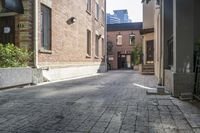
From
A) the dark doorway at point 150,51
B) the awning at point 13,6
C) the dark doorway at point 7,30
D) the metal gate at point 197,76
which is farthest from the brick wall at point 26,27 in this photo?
the dark doorway at point 150,51

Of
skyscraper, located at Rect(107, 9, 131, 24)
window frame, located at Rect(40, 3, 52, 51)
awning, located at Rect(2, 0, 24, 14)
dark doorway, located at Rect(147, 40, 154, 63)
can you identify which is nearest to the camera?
awning, located at Rect(2, 0, 24, 14)

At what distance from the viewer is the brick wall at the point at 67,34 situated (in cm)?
1388

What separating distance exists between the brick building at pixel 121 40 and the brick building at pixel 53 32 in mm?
19543

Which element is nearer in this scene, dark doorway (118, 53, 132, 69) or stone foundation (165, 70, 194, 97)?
stone foundation (165, 70, 194, 97)

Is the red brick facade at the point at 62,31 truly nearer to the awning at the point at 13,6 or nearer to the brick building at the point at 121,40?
the awning at the point at 13,6

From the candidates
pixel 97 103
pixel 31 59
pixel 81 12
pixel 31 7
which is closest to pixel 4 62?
pixel 31 59

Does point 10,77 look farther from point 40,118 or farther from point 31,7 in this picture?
point 40,118

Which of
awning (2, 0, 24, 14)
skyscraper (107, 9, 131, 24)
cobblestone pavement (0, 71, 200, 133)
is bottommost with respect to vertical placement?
cobblestone pavement (0, 71, 200, 133)

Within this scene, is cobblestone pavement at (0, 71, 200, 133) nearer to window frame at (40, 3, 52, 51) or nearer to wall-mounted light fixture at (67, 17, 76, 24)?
window frame at (40, 3, 52, 51)

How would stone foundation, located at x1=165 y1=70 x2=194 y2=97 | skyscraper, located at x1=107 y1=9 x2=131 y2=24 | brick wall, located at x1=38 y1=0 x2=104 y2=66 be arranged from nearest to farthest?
stone foundation, located at x1=165 y1=70 x2=194 y2=97, brick wall, located at x1=38 y1=0 x2=104 y2=66, skyscraper, located at x1=107 y1=9 x2=131 y2=24

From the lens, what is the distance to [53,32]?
13883mm

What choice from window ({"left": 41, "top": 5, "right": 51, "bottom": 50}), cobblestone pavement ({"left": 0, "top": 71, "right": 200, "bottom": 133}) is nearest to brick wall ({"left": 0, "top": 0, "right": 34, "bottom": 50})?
window ({"left": 41, "top": 5, "right": 51, "bottom": 50})

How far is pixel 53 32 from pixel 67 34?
225 cm

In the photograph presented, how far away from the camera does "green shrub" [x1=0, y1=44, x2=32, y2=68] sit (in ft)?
32.4
